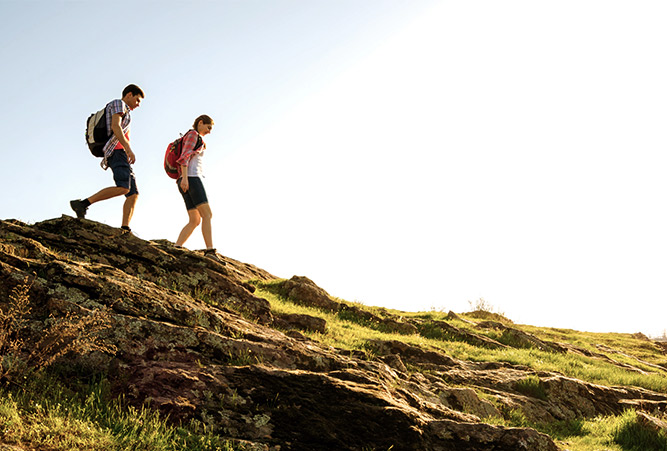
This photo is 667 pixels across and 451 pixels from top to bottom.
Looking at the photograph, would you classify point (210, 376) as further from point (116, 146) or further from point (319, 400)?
point (116, 146)

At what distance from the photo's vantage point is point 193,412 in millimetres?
5473

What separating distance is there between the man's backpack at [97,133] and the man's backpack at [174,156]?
7.83 ft

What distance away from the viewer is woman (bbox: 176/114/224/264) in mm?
Answer: 12938

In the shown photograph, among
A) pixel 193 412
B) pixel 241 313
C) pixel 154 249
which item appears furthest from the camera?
pixel 154 249

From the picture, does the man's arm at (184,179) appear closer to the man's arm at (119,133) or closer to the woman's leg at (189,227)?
the woman's leg at (189,227)

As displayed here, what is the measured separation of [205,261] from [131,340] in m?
4.92

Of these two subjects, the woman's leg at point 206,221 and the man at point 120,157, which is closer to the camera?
the man at point 120,157

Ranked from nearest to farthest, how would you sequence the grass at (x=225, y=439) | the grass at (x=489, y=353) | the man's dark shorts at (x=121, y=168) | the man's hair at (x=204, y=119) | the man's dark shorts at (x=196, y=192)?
the grass at (x=225, y=439) → the man's dark shorts at (x=121, y=168) → the man's dark shorts at (x=196, y=192) → the grass at (x=489, y=353) → the man's hair at (x=204, y=119)

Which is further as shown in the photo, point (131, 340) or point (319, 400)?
point (131, 340)

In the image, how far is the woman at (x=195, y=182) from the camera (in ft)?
42.4

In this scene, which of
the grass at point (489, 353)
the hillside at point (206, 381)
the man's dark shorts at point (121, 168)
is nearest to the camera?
the hillside at point (206, 381)

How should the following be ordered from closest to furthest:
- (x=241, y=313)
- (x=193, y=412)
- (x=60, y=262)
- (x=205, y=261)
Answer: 1. (x=193, y=412)
2. (x=60, y=262)
3. (x=241, y=313)
4. (x=205, y=261)

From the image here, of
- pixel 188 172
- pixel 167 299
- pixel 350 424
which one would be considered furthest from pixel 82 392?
pixel 188 172

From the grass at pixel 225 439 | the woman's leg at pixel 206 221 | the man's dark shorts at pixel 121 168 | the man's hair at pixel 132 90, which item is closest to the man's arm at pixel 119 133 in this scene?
the man's dark shorts at pixel 121 168
